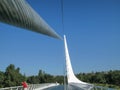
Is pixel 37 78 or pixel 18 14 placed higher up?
pixel 37 78

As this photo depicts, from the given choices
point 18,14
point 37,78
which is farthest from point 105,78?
point 18,14

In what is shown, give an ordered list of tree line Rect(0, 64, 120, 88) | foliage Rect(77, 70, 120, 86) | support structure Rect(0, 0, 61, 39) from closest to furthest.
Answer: support structure Rect(0, 0, 61, 39)
tree line Rect(0, 64, 120, 88)
foliage Rect(77, 70, 120, 86)

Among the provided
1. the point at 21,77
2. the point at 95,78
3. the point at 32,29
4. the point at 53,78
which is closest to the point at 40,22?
the point at 32,29

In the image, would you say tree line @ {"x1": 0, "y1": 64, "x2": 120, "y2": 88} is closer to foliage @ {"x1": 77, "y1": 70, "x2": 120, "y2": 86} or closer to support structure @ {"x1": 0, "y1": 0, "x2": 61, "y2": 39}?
foliage @ {"x1": 77, "y1": 70, "x2": 120, "y2": 86}

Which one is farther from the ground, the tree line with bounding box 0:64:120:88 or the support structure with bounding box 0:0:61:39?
the tree line with bounding box 0:64:120:88

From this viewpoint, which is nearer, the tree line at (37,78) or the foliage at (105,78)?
the tree line at (37,78)

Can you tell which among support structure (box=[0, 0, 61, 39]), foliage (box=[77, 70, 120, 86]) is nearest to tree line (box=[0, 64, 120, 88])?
foliage (box=[77, 70, 120, 86])

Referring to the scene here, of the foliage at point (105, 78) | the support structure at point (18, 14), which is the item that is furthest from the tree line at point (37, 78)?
the support structure at point (18, 14)

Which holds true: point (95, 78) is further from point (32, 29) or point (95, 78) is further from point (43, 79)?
point (32, 29)

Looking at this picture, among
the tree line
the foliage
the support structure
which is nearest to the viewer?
the support structure

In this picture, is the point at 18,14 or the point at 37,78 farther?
the point at 37,78

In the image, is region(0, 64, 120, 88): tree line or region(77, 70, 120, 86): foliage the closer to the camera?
region(0, 64, 120, 88): tree line

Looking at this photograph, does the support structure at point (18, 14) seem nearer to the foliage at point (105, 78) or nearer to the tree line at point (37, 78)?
the tree line at point (37, 78)

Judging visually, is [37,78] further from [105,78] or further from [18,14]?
[18,14]
